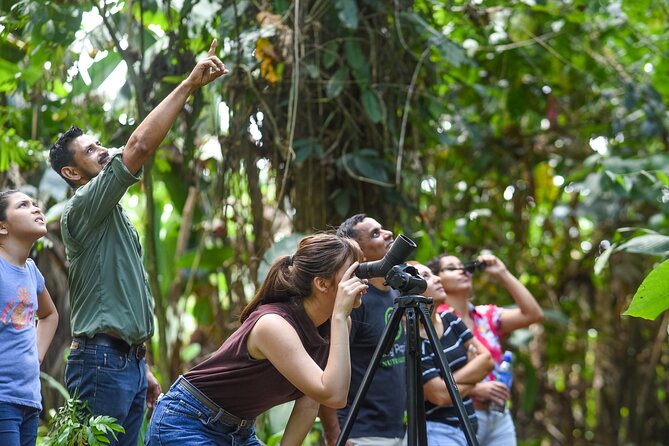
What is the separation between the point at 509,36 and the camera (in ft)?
18.3

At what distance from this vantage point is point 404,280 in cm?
239

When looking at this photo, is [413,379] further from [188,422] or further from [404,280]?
[188,422]

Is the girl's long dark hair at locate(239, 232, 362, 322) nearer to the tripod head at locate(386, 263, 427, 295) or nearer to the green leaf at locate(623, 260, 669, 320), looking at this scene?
the tripod head at locate(386, 263, 427, 295)

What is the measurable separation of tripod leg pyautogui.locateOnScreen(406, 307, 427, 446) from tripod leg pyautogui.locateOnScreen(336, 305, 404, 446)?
0.05 m

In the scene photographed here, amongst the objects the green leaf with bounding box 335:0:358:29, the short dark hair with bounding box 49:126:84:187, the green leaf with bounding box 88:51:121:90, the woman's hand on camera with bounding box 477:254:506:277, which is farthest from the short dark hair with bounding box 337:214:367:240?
the green leaf with bounding box 88:51:121:90

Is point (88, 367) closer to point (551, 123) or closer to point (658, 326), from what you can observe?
point (551, 123)

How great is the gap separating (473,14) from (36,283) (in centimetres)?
299

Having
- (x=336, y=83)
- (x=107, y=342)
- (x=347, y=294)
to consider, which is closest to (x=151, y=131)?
(x=107, y=342)

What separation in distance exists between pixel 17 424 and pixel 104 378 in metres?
0.26

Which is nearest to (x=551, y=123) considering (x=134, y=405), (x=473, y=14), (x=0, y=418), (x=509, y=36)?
(x=509, y=36)

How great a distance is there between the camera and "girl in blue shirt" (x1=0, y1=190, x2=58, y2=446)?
2379mm

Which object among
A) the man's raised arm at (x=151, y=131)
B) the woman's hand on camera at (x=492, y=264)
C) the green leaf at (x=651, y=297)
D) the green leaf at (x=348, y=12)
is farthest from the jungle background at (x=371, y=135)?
the man's raised arm at (x=151, y=131)

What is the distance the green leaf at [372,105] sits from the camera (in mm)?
4125

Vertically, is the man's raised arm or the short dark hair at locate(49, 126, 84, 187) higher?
the man's raised arm
